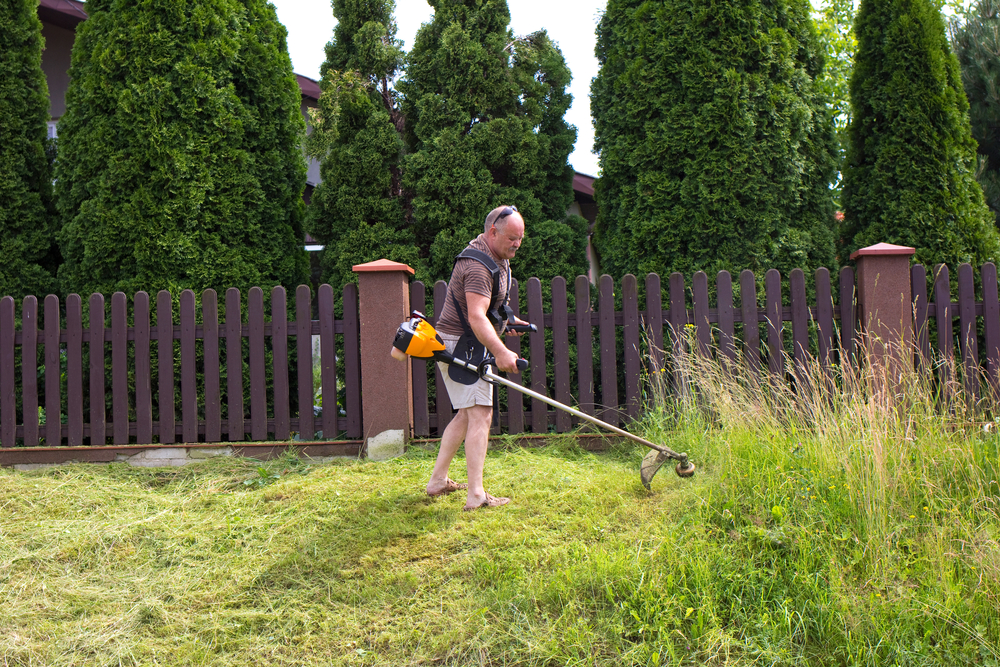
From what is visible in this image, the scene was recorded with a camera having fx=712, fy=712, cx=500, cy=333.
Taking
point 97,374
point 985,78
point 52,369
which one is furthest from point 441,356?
point 985,78

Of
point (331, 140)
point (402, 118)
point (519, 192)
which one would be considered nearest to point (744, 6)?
point (519, 192)

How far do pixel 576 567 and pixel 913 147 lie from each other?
5.29 metres

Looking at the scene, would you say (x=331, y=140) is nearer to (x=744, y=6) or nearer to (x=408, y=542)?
(x=744, y=6)

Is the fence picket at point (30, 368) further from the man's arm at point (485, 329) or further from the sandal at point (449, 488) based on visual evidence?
the man's arm at point (485, 329)

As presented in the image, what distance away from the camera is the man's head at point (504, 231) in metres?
3.70

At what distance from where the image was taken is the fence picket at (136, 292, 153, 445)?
545 centimetres

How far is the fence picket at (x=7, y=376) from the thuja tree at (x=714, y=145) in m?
4.95

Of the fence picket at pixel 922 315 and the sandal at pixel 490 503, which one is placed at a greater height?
the fence picket at pixel 922 315

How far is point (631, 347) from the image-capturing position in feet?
17.9

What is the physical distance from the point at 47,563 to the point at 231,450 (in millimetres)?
1862

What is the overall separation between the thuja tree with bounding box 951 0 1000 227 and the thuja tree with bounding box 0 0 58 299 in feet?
39.0

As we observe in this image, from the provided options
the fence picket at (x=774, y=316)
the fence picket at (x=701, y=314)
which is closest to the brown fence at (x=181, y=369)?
the fence picket at (x=701, y=314)

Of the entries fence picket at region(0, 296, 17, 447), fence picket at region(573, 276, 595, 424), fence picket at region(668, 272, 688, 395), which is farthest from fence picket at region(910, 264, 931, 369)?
fence picket at region(0, 296, 17, 447)

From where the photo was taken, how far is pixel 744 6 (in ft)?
20.3
